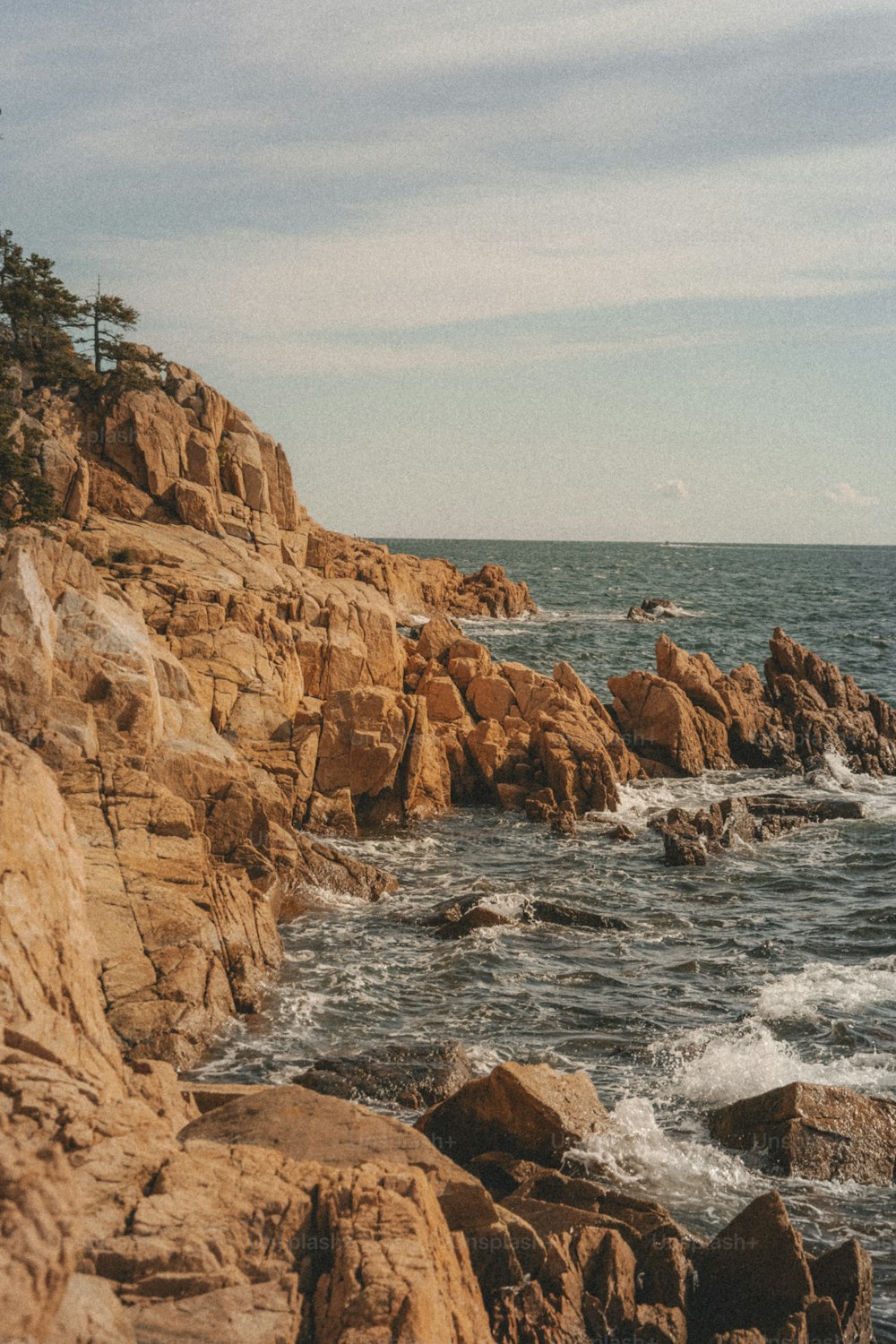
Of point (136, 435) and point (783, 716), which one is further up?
point (136, 435)

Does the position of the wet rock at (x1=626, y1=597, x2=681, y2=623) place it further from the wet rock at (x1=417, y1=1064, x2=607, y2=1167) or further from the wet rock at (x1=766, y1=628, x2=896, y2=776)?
the wet rock at (x1=417, y1=1064, x2=607, y2=1167)

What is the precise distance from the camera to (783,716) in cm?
4319

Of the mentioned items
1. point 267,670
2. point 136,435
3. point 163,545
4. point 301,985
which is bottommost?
point 301,985

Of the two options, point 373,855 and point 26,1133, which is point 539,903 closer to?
point 373,855

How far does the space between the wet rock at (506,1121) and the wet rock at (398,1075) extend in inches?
66.2

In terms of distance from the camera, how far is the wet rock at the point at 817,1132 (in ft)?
47.2

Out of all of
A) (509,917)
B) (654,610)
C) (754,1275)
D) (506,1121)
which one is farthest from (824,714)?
(654,610)

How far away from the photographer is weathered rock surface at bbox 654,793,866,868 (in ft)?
99.1

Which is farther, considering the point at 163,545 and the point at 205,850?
the point at 163,545

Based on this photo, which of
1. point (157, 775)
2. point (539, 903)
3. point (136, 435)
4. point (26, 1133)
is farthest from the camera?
point (136, 435)

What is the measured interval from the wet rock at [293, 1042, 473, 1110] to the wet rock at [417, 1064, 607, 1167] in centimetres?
168

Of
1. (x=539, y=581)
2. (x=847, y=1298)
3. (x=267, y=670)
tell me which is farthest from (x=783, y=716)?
(x=539, y=581)

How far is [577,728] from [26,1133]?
2960 centimetres

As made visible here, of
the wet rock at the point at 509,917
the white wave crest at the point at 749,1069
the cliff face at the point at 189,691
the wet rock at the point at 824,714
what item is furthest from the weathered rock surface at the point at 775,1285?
the wet rock at the point at 824,714
